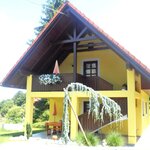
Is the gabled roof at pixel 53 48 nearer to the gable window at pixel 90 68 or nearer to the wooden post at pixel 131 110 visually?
the wooden post at pixel 131 110

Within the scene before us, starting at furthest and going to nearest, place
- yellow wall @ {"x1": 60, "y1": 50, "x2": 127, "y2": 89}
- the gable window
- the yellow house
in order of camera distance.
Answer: the gable window < yellow wall @ {"x1": 60, "y1": 50, "x2": 127, "y2": 89} < the yellow house

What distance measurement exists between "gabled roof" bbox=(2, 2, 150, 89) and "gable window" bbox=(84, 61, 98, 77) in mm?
2067

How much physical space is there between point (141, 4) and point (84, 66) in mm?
7093

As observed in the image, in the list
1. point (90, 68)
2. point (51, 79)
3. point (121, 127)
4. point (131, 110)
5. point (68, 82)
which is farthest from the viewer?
point (90, 68)

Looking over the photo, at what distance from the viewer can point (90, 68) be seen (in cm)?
1781

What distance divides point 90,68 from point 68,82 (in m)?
3.49

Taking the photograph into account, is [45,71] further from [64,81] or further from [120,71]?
[120,71]

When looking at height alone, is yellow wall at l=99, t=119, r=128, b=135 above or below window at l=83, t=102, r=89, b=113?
below

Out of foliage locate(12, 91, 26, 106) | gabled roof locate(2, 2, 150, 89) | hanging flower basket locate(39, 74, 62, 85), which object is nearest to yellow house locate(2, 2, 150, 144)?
gabled roof locate(2, 2, 150, 89)

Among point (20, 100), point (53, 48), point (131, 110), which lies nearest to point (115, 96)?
point (131, 110)

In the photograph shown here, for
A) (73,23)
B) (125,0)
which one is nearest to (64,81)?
(73,23)

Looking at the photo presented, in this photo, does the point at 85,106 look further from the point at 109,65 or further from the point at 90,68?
the point at 109,65

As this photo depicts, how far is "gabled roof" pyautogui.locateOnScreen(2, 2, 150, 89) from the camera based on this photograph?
12.7 meters

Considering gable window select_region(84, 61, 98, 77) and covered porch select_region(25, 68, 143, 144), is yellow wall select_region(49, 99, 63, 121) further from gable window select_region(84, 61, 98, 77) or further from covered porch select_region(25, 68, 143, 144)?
covered porch select_region(25, 68, 143, 144)
